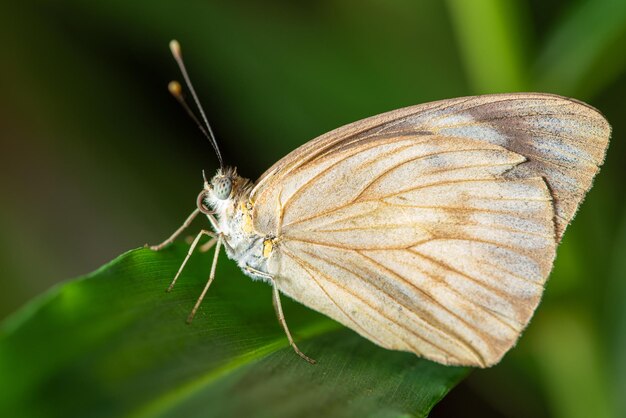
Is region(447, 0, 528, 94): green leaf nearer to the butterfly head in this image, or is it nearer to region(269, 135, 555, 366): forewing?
region(269, 135, 555, 366): forewing

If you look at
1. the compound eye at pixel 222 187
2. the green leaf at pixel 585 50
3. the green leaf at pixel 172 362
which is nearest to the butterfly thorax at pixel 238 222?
the compound eye at pixel 222 187

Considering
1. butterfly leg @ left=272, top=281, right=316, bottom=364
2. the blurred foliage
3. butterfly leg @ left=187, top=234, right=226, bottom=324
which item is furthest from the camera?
the blurred foliage

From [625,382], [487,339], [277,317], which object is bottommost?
[625,382]

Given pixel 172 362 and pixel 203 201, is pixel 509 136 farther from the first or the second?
pixel 172 362

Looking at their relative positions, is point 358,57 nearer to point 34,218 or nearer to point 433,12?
point 433,12

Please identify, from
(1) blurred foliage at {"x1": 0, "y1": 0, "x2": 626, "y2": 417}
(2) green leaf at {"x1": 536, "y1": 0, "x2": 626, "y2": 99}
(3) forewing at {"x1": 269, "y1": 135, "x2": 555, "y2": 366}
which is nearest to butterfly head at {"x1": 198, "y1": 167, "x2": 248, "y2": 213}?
(3) forewing at {"x1": 269, "y1": 135, "x2": 555, "y2": 366}

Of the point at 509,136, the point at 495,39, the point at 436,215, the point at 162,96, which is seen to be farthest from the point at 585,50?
the point at 162,96

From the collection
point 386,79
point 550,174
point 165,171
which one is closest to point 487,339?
point 550,174

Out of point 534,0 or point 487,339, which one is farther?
point 534,0
